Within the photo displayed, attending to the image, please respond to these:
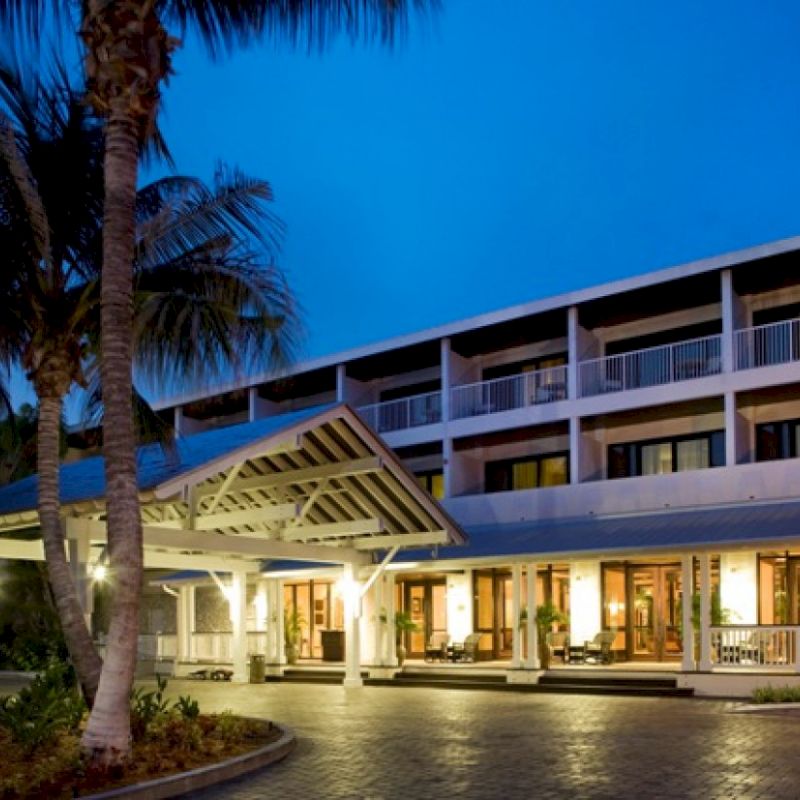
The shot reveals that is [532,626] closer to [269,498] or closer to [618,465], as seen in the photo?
[618,465]

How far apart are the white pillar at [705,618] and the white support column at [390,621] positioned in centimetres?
778

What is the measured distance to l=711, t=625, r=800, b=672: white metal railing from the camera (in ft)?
72.1

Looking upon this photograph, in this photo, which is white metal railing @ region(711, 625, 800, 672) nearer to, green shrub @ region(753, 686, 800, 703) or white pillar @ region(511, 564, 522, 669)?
green shrub @ region(753, 686, 800, 703)

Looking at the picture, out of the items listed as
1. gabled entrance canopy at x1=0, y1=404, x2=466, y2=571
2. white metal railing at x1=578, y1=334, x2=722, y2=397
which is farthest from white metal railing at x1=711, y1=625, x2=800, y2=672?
white metal railing at x1=578, y1=334, x2=722, y2=397

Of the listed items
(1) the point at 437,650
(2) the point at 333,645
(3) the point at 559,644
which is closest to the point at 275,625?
(2) the point at 333,645

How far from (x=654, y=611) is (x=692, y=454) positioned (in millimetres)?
3752

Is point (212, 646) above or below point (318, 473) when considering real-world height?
below

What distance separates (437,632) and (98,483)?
14.1 m

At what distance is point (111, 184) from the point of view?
1248cm

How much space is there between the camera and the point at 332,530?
2320 cm

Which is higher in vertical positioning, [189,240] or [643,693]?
[189,240]

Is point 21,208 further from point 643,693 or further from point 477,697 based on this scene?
A: point 643,693

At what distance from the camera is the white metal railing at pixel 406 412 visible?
33125 millimetres

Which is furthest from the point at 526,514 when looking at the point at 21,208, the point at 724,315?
the point at 21,208
